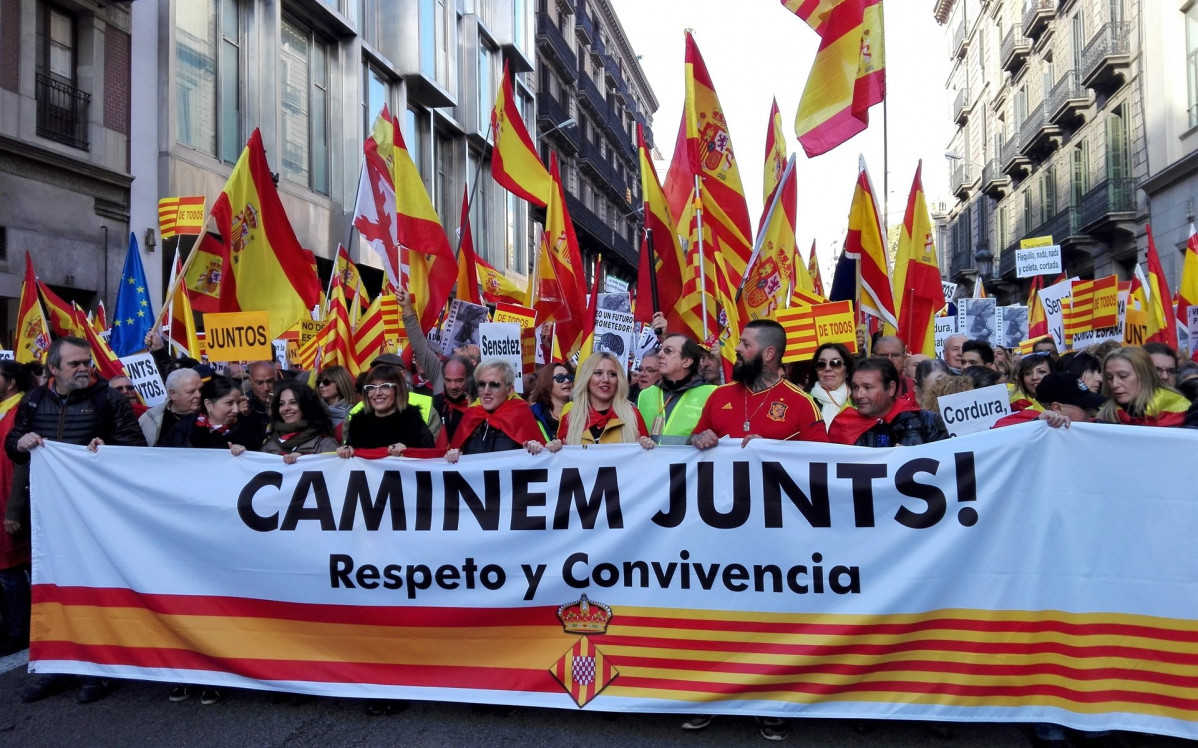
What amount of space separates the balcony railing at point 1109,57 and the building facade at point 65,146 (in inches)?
876

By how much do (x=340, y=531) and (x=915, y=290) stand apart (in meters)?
6.10

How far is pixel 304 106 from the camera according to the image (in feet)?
Answer: 65.5

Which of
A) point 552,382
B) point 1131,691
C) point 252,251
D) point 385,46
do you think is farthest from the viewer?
point 385,46

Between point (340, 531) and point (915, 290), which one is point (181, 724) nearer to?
point (340, 531)

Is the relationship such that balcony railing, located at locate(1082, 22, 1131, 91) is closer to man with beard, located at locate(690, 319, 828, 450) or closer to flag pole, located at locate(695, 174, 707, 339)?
flag pole, located at locate(695, 174, 707, 339)

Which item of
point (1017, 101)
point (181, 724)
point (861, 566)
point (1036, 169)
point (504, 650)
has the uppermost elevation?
point (1017, 101)

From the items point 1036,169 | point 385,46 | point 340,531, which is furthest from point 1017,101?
point 340,531

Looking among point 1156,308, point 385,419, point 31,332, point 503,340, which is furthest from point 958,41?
point 385,419

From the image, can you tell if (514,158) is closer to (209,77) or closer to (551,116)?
(209,77)

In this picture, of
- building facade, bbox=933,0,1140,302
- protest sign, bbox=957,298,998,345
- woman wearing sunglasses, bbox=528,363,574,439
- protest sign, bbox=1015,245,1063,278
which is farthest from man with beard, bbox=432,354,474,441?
building facade, bbox=933,0,1140,302

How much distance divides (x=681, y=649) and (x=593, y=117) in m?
47.9

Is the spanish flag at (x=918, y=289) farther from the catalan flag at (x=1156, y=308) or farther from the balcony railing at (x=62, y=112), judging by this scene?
the balcony railing at (x=62, y=112)

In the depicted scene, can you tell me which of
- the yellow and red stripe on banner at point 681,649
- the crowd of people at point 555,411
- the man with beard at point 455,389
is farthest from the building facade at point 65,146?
the yellow and red stripe on banner at point 681,649

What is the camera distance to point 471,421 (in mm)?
5172
